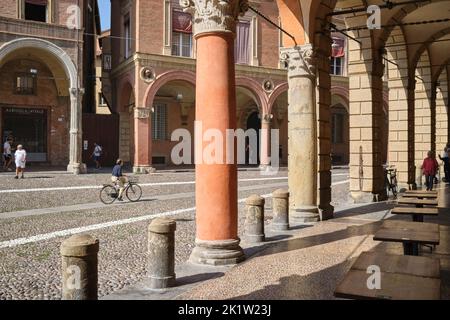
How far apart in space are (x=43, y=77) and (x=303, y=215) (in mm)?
18071

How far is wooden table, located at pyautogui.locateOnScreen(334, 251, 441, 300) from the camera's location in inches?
103

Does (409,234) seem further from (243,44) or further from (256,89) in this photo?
(243,44)

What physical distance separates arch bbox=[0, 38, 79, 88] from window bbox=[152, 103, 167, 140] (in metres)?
7.36

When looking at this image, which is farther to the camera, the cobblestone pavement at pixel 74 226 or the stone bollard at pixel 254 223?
the stone bollard at pixel 254 223

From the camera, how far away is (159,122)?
28.2 meters

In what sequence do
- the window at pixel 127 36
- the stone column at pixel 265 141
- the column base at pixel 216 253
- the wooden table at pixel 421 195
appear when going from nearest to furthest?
1. the column base at pixel 216 253
2. the wooden table at pixel 421 195
3. the window at pixel 127 36
4. the stone column at pixel 265 141

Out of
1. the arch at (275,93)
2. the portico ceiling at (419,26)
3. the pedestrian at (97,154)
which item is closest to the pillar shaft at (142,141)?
the pedestrian at (97,154)

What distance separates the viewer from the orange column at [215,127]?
17.9ft

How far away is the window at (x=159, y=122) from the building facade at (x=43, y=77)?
558cm

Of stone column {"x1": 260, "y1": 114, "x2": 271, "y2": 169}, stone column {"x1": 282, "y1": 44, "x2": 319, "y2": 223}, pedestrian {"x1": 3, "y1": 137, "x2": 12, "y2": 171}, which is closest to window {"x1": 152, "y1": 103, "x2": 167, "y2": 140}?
stone column {"x1": 260, "y1": 114, "x2": 271, "y2": 169}

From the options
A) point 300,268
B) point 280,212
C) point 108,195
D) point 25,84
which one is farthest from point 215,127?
point 25,84

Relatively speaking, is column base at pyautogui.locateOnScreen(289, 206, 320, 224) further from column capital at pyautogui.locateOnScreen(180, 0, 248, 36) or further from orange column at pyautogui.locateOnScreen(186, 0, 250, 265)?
column capital at pyautogui.locateOnScreen(180, 0, 248, 36)

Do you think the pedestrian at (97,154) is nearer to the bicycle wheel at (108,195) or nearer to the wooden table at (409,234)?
the bicycle wheel at (108,195)

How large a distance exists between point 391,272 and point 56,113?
2380 centimetres
